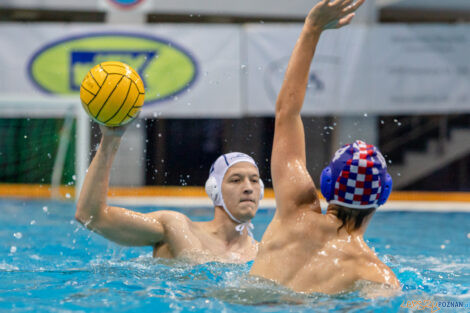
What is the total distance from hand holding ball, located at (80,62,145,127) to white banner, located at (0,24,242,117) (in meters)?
6.38

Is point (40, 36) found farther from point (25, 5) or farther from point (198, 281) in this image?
point (198, 281)

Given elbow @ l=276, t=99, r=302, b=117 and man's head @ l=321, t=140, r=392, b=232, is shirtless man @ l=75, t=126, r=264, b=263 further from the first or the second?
man's head @ l=321, t=140, r=392, b=232

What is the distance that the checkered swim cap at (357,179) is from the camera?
2350mm

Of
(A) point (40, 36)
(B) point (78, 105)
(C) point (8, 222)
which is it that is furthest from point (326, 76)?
(C) point (8, 222)

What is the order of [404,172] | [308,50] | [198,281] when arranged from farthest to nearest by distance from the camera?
[404,172]
[198,281]
[308,50]

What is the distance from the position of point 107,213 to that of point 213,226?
1.02 metres

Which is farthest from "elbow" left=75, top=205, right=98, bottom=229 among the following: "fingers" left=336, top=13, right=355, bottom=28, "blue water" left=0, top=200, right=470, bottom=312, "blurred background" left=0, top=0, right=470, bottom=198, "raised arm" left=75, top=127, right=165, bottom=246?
"blurred background" left=0, top=0, right=470, bottom=198

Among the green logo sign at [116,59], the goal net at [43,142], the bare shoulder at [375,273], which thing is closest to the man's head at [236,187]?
the bare shoulder at [375,273]

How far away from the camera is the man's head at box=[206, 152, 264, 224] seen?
3855mm

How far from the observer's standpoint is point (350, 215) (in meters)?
2.48

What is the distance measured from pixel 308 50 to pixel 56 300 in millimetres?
1746

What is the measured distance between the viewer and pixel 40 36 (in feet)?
31.9

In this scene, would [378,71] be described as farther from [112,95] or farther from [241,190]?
[112,95]

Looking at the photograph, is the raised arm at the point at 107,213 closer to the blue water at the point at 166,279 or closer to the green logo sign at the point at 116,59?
the blue water at the point at 166,279
